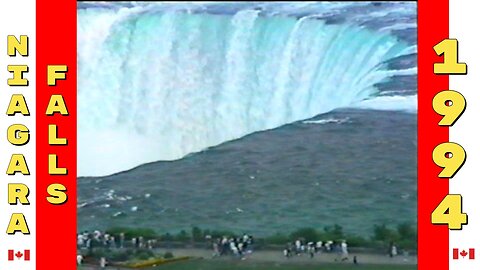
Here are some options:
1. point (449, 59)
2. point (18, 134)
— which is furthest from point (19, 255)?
point (449, 59)

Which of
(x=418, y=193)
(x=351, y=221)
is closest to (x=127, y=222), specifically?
(x=351, y=221)

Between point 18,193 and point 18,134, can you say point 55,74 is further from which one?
point 18,193

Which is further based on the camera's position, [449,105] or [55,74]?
[55,74]

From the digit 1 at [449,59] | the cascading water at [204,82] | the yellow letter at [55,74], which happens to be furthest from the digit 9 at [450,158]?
the yellow letter at [55,74]

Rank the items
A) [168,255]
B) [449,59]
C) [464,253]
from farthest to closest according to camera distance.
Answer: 1. [168,255]
2. [449,59]
3. [464,253]

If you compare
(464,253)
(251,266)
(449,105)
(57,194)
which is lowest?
(251,266)

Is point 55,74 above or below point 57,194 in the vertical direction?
above

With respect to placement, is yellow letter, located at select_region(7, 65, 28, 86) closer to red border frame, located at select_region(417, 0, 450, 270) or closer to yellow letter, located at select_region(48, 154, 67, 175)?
yellow letter, located at select_region(48, 154, 67, 175)

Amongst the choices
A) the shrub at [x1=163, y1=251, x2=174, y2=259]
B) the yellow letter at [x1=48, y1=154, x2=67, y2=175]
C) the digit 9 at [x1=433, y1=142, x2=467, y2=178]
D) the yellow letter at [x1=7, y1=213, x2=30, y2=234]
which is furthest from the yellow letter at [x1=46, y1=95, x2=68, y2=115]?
the digit 9 at [x1=433, y1=142, x2=467, y2=178]
